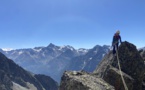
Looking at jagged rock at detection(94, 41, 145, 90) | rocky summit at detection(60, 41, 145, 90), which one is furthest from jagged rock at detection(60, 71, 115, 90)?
jagged rock at detection(94, 41, 145, 90)

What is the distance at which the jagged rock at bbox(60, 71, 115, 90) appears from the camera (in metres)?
23.0

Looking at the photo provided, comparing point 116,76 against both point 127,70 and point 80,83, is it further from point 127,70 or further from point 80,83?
point 80,83

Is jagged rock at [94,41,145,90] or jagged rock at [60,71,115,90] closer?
jagged rock at [60,71,115,90]

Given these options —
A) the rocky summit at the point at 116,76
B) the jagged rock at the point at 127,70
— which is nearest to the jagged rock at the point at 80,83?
the rocky summit at the point at 116,76

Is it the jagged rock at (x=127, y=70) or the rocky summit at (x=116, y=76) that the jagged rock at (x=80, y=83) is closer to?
the rocky summit at (x=116, y=76)

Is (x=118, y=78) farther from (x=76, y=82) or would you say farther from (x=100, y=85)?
(x=76, y=82)

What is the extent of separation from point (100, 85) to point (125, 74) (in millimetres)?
4770

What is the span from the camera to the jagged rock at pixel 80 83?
23.0 meters

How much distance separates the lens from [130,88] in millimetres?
26984

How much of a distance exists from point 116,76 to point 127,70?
3360 mm

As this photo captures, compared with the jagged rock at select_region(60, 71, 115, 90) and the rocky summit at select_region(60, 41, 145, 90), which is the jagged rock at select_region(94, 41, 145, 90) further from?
the jagged rock at select_region(60, 71, 115, 90)

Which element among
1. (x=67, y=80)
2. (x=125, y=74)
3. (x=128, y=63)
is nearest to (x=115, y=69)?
(x=125, y=74)

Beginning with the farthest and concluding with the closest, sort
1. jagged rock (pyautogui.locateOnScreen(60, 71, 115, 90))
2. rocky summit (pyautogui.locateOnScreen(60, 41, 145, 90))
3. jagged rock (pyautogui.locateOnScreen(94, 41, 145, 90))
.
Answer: jagged rock (pyautogui.locateOnScreen(94, 41, 145, 90)), rocky summit (pyautogui.locateOnScreen(60, 41, 145, 90)), jagged rock (pyautogui.locateOnScreen(60, 71, 115, 90))

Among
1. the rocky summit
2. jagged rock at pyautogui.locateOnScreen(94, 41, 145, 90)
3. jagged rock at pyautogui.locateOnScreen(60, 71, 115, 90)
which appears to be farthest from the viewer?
jagged rock at pyautogui.locateOnScreen(94, 41, 145, 90)
